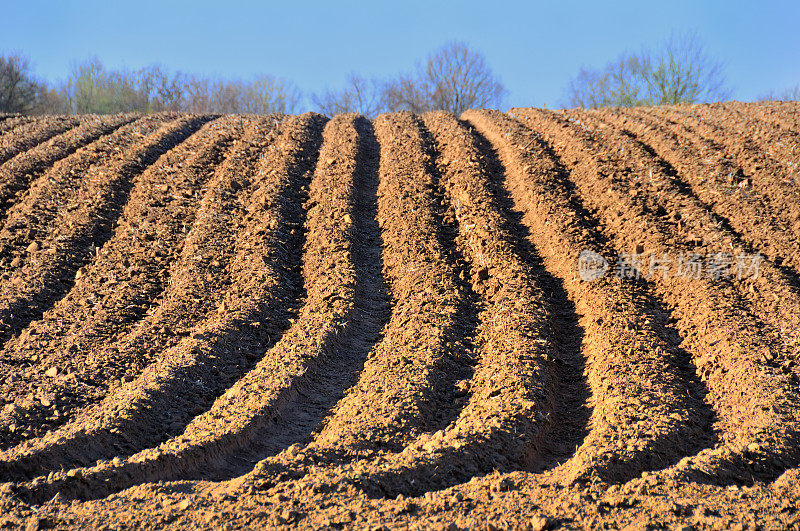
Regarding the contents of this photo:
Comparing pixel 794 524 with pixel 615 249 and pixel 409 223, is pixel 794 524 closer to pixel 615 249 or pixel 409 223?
pixel 615 249

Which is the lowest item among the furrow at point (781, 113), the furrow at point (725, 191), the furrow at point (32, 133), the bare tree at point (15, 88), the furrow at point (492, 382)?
the furrow at point (492, 382)

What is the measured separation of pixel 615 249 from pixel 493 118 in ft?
17.0

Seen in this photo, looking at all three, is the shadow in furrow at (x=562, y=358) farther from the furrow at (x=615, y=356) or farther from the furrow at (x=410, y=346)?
the furrow at (x=410, y=346)

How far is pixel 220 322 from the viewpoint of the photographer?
4.98 meters

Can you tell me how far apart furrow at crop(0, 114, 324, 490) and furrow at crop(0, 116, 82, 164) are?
3400mm

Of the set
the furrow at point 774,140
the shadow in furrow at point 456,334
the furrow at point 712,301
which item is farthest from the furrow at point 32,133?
the furrow at point 774,140

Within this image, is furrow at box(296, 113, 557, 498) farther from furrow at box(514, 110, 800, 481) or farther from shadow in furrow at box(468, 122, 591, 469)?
furrow at box(514, 110, 800, 481)

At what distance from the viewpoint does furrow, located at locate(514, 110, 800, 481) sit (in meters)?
3.62

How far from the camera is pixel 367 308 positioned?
539 cm

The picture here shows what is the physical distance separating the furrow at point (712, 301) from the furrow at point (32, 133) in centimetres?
776

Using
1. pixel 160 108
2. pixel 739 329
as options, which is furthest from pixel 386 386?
pixel 160 108

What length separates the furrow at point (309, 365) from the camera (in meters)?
3.40

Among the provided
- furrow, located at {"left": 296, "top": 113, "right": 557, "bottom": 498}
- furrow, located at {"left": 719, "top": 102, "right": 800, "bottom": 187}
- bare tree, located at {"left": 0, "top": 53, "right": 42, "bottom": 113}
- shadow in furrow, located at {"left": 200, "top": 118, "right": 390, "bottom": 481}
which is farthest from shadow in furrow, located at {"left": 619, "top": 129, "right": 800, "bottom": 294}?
bare tree, located at {"left": 0, "top": 53, "right": 42, "bottom": 113}

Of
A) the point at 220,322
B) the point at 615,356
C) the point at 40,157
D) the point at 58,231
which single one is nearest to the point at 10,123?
the point at 40,157
